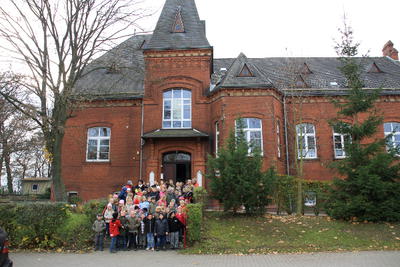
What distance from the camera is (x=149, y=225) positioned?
32.9ft

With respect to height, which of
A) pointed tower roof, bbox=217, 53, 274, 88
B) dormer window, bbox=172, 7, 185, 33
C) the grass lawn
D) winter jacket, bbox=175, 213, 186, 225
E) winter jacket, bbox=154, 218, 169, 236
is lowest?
the grass lawn

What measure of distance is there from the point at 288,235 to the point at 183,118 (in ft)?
34.6

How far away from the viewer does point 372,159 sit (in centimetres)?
1204

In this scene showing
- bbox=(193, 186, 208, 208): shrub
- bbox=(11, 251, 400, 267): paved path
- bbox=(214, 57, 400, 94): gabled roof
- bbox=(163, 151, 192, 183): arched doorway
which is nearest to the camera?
bbox=(11, 251, 400, 267): paved path

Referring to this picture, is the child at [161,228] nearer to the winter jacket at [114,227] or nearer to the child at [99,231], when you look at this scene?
the winter jacket at [114,227]

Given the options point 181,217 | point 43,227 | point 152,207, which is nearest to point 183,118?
point 152,207

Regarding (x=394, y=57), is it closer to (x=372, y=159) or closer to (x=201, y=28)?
(x=201, y=28)

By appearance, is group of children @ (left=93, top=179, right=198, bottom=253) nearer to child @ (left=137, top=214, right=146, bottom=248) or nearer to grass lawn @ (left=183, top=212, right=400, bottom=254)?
child @ (left=137, top=214, right=146, bottom=248)

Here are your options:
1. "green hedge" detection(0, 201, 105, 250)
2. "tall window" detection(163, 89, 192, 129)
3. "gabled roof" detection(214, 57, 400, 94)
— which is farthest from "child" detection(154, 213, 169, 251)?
"gabled roof" detection(214, 57, 400, 94)

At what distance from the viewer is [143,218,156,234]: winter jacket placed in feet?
32.8

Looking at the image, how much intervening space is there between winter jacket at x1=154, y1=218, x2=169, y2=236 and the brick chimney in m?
27.3

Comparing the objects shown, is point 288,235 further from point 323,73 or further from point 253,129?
point 323,73

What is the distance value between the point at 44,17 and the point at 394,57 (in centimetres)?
2779

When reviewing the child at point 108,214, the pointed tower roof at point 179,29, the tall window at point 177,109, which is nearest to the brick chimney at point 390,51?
the pointed tower roof at point 179,29
